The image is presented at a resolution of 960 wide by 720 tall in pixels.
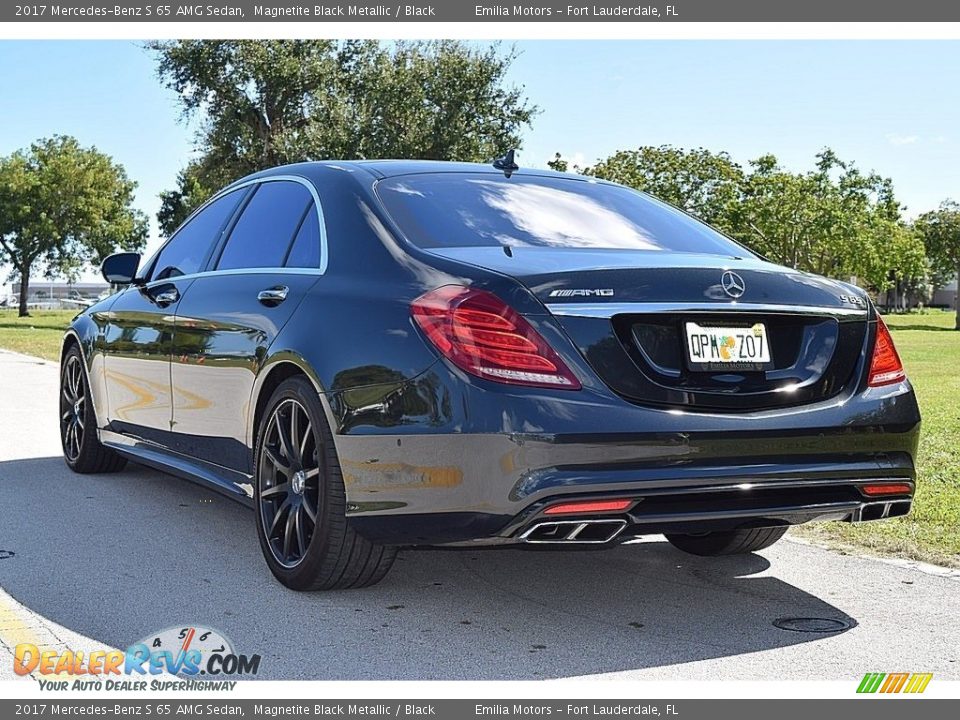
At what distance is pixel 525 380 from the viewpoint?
3994 mm

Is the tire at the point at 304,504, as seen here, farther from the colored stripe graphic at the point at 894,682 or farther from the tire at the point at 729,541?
the colored stripe graphic at the point at 894,682

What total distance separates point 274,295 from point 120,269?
2485mm

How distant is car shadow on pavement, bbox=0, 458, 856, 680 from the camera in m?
4.14

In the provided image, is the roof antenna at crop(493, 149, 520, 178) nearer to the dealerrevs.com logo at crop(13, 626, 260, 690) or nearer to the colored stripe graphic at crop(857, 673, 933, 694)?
the dealerrevs.com logo at crop(13, 626, 260, 690)

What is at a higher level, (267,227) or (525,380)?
(267,227)

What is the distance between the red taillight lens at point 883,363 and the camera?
454 centimetres

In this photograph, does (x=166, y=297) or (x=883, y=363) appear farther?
(x=166, y=297)

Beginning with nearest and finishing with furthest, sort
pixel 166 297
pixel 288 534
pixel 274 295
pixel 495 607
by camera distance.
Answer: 1. pixel 495 607
2. pixel 288 534
3. pixel 274 295
4. pixel 166 297

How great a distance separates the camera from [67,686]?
3840 mm

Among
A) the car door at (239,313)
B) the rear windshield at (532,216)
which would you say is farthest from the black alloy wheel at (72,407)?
the rear windshield at (532,216)

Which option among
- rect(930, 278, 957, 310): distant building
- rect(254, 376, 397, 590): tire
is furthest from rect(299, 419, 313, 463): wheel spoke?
rect(930, 278, 957, 310): distant building

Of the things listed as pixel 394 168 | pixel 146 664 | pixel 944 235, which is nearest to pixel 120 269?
pixel 394 168

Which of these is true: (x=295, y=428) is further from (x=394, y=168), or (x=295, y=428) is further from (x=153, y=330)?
(x=153, y=330)

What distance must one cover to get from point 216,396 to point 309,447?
3.23 feet
